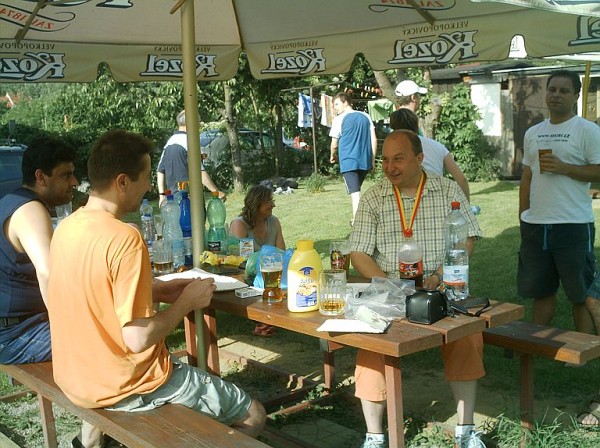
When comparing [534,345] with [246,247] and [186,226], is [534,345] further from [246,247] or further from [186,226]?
[186,226]

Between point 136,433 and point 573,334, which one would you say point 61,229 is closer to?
point 136,433

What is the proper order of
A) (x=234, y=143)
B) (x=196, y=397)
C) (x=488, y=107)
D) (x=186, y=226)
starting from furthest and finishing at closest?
1. (x=488, y=107)
2. (x=234, y=143)
3. (x=186, y=226)
4. (x=196, y=397)

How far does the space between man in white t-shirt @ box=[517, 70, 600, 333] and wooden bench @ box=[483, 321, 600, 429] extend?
3.90 feet

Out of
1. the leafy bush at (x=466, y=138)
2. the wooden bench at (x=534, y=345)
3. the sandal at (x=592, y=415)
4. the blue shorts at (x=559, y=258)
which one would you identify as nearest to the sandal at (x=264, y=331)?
the blue shorts at (x=559, y=258)

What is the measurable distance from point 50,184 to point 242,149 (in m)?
15.6

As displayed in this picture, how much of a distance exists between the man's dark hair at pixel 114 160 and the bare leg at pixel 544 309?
3314 millimetres

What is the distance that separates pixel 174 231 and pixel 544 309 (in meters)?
2.65

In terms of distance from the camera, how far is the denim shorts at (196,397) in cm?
280

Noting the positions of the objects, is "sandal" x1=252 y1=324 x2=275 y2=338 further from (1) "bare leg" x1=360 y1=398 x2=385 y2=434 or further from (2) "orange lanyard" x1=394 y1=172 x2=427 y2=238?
(1) "bare leg" x1=360 y1=398 x2=385 y2=434

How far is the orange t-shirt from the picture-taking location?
2.52 m

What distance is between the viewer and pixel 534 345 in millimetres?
3387

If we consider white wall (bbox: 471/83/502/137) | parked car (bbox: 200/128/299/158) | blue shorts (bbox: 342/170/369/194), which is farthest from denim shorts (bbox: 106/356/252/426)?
parked car (bbox: 200/128/299/158)

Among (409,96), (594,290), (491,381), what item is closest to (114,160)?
(491,381)

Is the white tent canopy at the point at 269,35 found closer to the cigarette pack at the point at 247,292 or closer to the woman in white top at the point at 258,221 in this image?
the woman in white top at the point at 258,221
